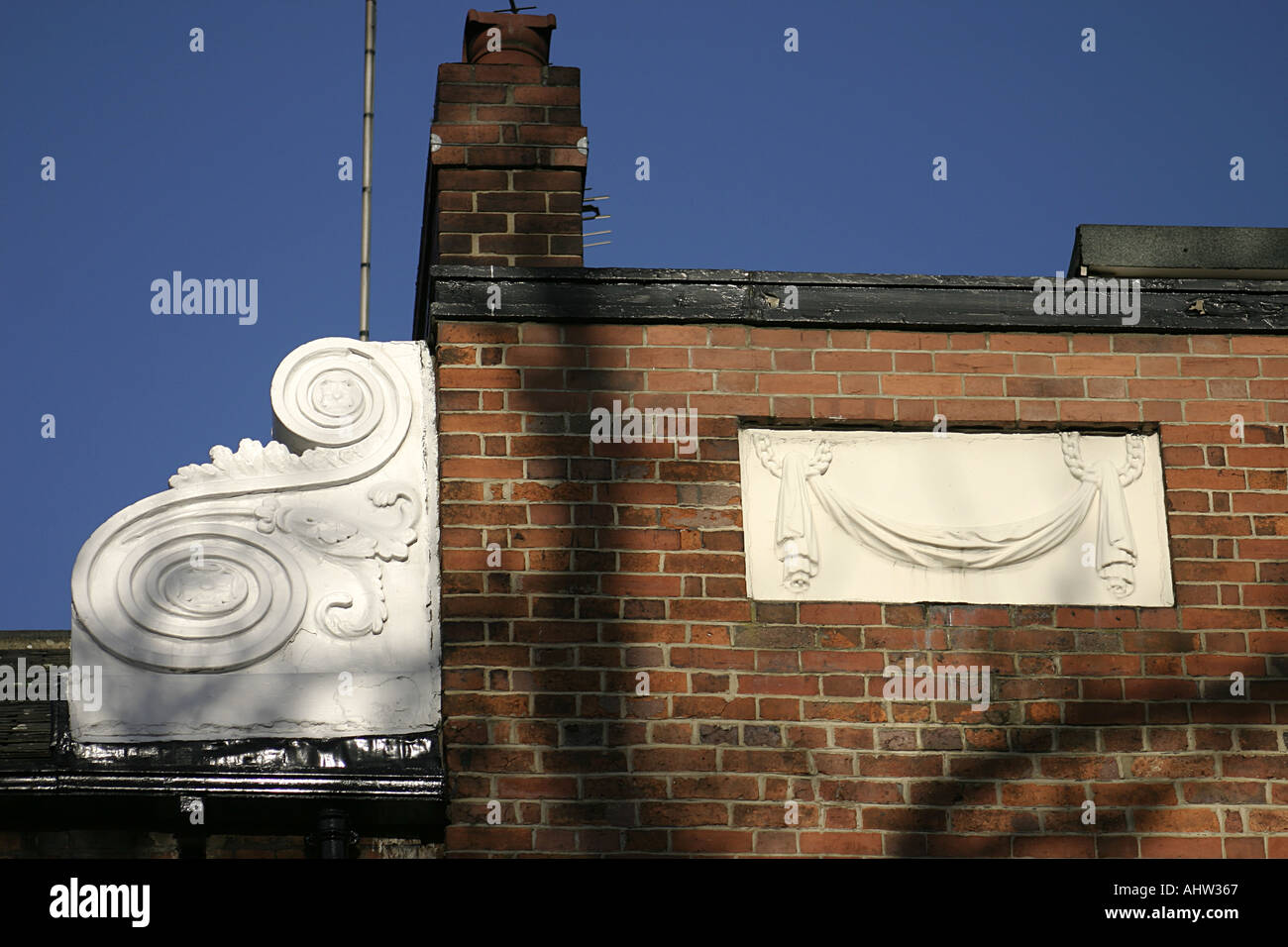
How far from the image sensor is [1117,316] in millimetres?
7707

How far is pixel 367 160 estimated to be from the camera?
9008 millimetres

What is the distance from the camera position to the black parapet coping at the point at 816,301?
754 cm

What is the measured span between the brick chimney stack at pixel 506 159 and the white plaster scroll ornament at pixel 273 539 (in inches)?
24.9

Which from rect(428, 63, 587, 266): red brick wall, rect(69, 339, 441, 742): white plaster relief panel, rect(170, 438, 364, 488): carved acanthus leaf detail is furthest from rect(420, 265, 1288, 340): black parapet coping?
rect(170, 438, 364, 488): carved acanthus leaf detail

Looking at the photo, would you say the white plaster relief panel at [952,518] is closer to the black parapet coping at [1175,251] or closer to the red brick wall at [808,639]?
the red brick wall at [808,639]

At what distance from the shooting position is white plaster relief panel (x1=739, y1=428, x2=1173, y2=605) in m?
7.30

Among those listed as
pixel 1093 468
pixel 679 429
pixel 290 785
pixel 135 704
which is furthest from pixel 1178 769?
pixel 135 704

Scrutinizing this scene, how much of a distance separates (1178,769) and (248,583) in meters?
3.26

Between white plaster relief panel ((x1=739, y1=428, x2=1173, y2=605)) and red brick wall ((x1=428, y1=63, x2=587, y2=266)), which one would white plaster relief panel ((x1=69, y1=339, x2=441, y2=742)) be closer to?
red brick wall ((x1=428, y1=63, x2=587, y2=266))

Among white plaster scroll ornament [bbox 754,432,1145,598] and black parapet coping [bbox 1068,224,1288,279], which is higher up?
black parapet coping [bbox 1068,224,1288,279]

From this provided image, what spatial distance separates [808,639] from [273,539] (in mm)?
1908

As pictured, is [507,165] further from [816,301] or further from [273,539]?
[273,539]

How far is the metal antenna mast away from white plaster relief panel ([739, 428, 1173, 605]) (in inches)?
86.2

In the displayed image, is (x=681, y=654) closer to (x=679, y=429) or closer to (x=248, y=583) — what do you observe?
(x=679, y=429)
